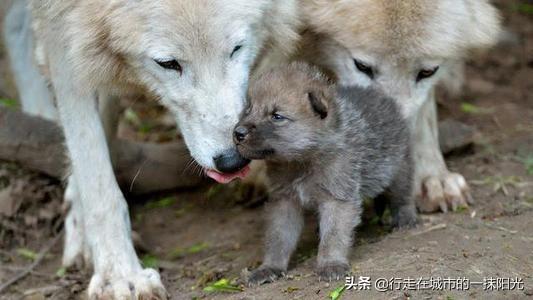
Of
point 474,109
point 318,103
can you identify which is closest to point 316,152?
point 318,103

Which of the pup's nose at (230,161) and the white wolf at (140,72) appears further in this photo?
the white wolf at (140,72)

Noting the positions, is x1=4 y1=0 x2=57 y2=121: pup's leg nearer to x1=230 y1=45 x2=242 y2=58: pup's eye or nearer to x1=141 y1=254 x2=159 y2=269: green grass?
x1=141 y1=254 x2=159 y2=269: green grass

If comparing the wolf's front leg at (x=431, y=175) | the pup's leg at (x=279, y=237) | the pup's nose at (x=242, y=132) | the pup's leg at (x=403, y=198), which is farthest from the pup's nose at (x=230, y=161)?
the wolf's front leg at (x=431, y=175)

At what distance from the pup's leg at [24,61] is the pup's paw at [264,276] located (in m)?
2.75

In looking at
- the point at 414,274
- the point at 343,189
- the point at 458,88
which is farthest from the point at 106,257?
the point at 458,88

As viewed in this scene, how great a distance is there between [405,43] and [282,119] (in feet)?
3.51

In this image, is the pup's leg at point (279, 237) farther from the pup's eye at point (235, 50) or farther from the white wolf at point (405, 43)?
the white wolf at point (405, 43)

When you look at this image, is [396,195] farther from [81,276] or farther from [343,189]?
[81,276]

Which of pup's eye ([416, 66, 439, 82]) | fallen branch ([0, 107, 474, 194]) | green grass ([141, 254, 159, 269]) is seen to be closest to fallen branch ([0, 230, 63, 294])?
fallen branch ([0, 107, 474, 194])

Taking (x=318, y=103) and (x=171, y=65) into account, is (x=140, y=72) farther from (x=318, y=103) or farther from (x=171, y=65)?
(x=318, y=103)

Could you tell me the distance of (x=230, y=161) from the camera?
4.15 m

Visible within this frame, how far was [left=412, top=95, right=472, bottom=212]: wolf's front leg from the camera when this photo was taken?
5250 mm

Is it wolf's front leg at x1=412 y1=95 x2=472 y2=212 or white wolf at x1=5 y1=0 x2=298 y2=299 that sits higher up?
white wolf at x1=5 y1=0 x2=298 y2=299

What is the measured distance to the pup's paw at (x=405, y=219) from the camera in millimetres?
4828
